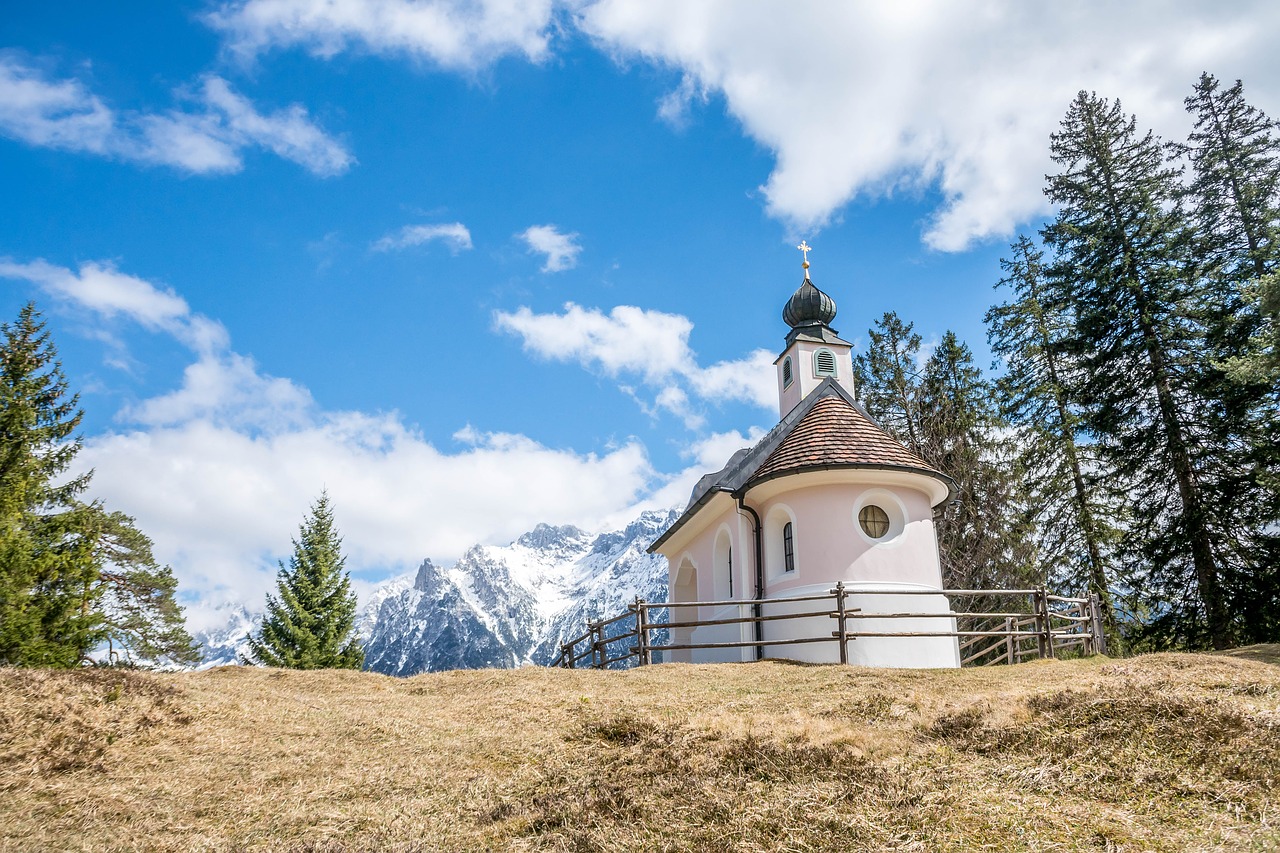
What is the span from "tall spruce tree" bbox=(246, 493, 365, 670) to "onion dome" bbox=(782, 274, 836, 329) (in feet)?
61.4

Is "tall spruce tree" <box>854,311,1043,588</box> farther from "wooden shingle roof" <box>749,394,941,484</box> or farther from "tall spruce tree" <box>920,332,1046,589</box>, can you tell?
"wooden shingle roof" <box>749,394,941,484</box>

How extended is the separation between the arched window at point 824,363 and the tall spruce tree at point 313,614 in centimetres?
1854

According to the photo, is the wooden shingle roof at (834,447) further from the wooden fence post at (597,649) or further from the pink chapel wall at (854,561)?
the wooden fence post at (597,649)

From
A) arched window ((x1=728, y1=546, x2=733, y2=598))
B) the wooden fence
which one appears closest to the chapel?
the wooden fence

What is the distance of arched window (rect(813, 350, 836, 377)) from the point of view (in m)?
25.9

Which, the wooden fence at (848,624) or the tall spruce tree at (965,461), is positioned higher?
the tall spruce tree at (965,461)

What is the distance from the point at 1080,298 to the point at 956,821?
75.5ft

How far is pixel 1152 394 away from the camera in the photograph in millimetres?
23672

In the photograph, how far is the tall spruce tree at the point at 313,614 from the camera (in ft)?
95.8

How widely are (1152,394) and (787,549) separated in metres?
12.4

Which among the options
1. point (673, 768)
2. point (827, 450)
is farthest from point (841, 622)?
point (673, 768)

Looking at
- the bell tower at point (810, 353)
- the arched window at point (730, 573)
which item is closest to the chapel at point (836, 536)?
the arched window at point (730, 573)

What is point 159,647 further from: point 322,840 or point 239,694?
point 322,840

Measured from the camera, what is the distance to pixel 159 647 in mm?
26562
